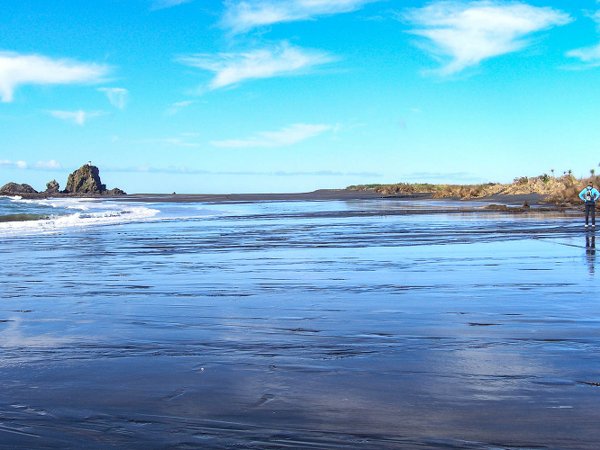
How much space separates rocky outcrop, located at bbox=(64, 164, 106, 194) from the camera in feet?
548

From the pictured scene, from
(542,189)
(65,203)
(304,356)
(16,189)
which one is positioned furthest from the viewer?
(16,189)

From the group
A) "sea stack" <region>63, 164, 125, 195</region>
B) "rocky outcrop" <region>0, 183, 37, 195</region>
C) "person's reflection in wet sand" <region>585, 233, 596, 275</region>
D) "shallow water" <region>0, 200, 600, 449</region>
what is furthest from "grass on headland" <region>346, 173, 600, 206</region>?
"rocky outcrop" <region>0, 183, 37, 195</region>

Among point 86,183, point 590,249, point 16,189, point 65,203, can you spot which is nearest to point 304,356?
point 590,249

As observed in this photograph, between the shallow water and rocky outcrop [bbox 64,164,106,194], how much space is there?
160 m

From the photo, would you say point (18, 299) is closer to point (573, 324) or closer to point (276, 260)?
point (276, 260)

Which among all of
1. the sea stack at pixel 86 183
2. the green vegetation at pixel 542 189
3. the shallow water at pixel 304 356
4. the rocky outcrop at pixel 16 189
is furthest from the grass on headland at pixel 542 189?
the rocky outcrop at pixel 16 189

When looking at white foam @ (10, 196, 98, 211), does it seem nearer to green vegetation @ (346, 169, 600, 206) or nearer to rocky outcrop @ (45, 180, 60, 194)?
green vegetation @ (346, 169, 600, 206)

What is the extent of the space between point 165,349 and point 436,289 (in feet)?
16.6

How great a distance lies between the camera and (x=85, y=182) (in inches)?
6580

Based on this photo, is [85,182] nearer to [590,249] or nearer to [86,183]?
[86,183]

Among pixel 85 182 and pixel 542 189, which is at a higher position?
pixel 85 182

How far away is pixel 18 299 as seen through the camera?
33.1ft

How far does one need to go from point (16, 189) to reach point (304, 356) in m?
172

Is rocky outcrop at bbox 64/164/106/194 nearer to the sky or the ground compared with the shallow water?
nearer to the sky
